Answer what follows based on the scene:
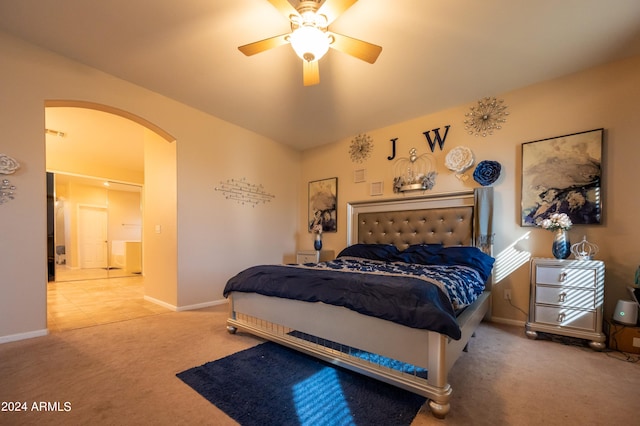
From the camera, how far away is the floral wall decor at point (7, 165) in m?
2.16

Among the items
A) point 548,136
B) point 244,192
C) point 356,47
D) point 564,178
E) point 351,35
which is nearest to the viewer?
point 356,47

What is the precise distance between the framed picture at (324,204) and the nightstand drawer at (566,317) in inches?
109

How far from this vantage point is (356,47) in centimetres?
185

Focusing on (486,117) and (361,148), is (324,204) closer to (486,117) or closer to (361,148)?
(361,148)

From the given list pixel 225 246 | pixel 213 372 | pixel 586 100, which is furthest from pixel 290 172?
pixel 586 100

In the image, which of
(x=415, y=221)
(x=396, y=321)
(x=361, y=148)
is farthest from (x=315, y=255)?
(x=396, y=321)

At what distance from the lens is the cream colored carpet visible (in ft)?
4.40

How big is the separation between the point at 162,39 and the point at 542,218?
13.4 feet

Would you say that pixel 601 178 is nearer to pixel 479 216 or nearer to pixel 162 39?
pixel 479 216

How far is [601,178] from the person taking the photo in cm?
244

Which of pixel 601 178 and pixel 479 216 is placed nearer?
pixel 601 178

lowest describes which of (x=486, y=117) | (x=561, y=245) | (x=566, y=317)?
(x=566, y=317)

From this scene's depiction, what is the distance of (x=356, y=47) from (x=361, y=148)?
234 centimetres

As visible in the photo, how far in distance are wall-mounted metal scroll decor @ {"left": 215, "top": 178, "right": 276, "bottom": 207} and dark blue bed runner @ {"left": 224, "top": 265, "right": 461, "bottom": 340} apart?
1.92 metres
